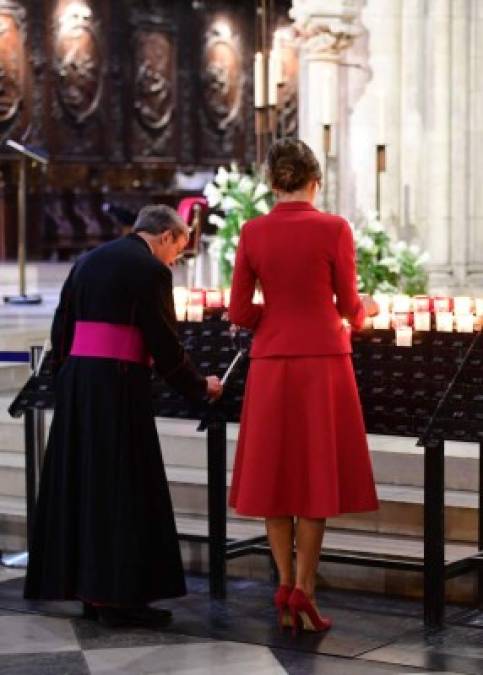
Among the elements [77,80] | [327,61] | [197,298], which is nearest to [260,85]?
[327,61]

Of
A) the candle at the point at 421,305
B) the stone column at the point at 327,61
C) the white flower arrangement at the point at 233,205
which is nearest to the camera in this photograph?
the candle at the point at 421,305

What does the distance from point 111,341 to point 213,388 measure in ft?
1.38

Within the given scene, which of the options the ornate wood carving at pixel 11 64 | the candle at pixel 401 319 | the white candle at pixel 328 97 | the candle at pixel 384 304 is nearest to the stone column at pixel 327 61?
the white candle at pixel 328 97

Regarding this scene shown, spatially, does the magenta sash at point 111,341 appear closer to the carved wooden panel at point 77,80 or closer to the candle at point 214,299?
the candle at point 214,299

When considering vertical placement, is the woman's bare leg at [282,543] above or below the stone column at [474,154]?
below

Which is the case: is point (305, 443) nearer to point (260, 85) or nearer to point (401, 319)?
point (401, 319)

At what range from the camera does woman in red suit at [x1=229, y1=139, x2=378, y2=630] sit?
599cm

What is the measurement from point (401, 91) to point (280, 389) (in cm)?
536

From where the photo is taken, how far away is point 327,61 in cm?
1098

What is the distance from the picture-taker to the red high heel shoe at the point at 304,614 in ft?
19.9

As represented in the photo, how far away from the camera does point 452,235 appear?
429 inches

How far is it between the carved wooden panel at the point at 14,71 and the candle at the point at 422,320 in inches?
562

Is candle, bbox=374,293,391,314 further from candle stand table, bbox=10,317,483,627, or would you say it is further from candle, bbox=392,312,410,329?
candle stand table, bbox=10,317,483,627

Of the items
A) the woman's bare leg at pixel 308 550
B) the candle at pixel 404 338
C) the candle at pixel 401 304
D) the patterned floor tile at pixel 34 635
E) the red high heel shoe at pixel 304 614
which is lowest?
the patterned floor tile at pixel 34 635
